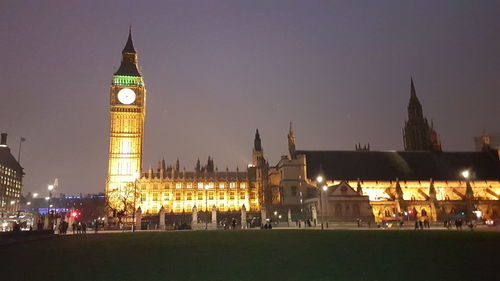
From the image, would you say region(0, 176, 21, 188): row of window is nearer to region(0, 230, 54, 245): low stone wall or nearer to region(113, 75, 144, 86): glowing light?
region(113, 75, 144, 86): glowing light

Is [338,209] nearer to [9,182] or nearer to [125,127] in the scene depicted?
[125,127]

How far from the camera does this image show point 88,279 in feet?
37.5

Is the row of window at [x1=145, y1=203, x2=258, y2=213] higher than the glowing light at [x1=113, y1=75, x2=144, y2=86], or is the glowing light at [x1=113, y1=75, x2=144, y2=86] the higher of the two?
the glowing light at [x1=113, y1=75, x2=144, y2=86]

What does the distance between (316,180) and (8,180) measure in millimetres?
113971

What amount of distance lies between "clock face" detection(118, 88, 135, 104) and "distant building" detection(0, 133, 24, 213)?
46246 millimetres

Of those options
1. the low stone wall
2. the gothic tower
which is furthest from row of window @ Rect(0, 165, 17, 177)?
the gothic tower

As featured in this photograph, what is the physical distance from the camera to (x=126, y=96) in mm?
112500

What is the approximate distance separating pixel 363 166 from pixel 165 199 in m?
51.1

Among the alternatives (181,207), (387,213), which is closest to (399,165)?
(387,213)

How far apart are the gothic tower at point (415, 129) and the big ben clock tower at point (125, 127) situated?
72.0 metres

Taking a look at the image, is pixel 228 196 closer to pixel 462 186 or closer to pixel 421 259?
pixel 462 186

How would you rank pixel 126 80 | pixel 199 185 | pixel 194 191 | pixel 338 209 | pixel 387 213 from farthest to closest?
pixel 126 80, pixel 199 185, pixel 194 191, pixel 387 213, pixel 338 209

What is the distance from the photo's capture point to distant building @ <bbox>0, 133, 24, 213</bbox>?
13162 cm

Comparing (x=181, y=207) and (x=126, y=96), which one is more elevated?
(x=126, y=96)
